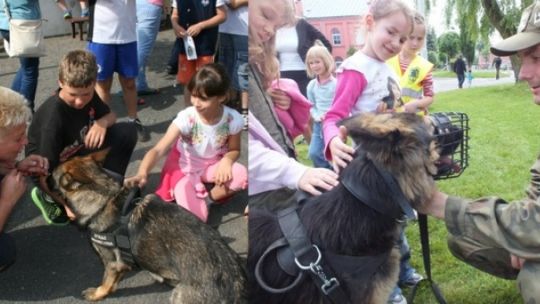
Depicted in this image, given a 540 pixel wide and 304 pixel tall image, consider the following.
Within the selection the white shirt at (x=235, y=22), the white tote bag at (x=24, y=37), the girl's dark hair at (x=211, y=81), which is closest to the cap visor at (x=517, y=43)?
the white shirt at (x=235, y=22)

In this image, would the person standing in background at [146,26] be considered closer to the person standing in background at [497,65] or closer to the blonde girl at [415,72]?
the blonde girl at [415,72]

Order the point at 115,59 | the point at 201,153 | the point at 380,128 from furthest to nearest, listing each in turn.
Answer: the point at 115,59 < the point at 201,153 < the point at 380,128

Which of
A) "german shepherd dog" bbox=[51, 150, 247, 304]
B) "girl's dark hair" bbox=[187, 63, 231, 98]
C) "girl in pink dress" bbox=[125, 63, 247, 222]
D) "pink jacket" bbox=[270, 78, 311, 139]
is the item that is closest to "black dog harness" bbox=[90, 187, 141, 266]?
"german shepherd dog" bbox=[51, 150, 247, 304]

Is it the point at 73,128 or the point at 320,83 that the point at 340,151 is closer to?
the point at 320,83

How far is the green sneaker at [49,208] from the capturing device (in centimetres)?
327

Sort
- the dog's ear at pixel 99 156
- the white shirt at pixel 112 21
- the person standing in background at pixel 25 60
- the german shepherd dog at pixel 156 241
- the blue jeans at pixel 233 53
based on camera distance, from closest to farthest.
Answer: the blue jeans at pixel 233 53 < the german shepherd dog at pixel 156 241 < the dog's ear at pixel 99 156 < the white shirt at pixel 112 21 < the person standing in background at pixel 25 60

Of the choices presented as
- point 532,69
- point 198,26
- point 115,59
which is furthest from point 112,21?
point 532,69

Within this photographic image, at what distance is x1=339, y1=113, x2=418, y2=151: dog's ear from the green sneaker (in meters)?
2.28

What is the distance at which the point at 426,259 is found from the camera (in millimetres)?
1840

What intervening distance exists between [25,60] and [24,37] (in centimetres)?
27

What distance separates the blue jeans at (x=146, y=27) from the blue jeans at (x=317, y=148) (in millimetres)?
2238

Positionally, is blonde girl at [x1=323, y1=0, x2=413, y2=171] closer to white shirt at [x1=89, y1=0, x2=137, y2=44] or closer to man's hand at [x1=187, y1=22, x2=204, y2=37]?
man's hand at [x1=187, y1=22, x2=204, y2=37]

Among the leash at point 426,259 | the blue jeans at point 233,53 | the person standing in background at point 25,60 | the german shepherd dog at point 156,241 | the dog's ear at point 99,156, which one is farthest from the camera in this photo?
the person standing in background at point 25,60

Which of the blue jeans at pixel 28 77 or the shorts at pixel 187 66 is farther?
the blue jeans at pixel 28 77
